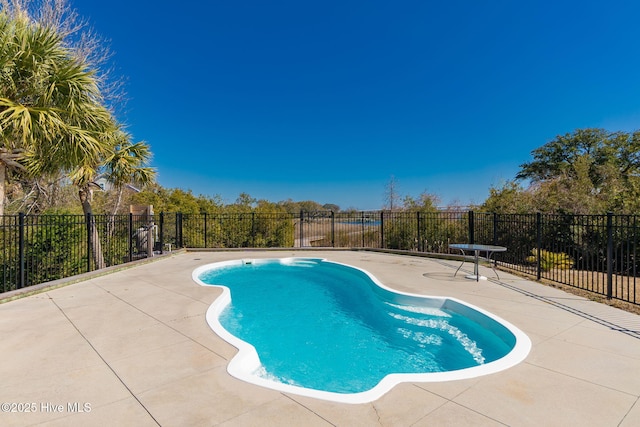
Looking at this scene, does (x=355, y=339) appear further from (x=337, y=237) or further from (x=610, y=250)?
(x=337, y=237)

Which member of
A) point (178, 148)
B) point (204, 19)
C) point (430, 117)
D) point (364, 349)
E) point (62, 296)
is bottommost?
point (364, 349)

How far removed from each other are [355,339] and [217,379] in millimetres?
2256

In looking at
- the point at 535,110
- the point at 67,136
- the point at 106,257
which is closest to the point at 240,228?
the point at 106,257

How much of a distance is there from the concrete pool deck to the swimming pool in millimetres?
173

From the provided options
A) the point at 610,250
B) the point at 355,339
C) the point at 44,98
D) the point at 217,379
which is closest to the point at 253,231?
the point at 44,98

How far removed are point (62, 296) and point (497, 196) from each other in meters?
13.0

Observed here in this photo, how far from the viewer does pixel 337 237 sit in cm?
1412

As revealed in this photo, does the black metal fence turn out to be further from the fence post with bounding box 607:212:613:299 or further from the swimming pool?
the swimming pool

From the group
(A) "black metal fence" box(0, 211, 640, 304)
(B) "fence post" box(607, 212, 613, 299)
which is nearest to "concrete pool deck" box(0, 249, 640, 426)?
(B) "fence post" box(607, 212, 613, 299)

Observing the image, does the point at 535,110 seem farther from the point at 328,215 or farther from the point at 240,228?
the point at 240,228

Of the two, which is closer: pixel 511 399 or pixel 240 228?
pixel 511 399

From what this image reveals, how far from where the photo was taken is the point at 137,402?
82.1 inches

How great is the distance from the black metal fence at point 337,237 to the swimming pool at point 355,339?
2741 mm

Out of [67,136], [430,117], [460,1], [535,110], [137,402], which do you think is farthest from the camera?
[430,117]
